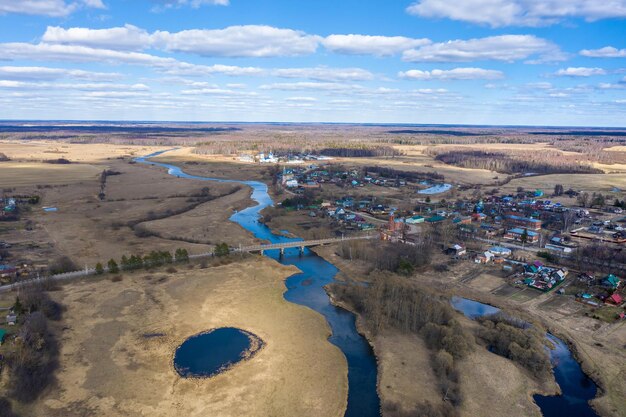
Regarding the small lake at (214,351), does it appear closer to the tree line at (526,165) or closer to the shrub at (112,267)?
the shrub at (112,267)

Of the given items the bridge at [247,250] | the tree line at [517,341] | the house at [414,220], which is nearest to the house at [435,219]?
the house at [414,220]

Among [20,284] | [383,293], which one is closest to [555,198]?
[383,293]

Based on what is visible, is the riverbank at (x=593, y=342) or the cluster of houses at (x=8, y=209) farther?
the cluster of houses at (x=8, y=209)

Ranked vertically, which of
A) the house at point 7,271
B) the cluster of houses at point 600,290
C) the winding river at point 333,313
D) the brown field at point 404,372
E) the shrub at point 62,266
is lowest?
the winding river at point 333,313

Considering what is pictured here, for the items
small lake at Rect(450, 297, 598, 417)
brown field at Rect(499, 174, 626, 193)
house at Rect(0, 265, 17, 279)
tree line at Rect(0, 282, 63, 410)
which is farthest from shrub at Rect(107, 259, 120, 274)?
brown field at Rect(499, 174, 626, 193)

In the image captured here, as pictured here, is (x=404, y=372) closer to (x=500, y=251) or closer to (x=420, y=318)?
(x=420, y=318)

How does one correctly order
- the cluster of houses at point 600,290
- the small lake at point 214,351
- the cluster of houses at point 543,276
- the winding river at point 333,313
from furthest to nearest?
the cluster of houses at point 543,276
the cluster of houses at point 600,290
the small lake at point 214,351
the winding river at point 333,313

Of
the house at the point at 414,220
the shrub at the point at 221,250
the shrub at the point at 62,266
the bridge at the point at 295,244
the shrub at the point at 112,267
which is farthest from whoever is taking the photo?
the house at the point at 414,220
